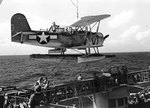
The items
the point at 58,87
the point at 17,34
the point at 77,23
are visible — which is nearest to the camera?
the point at 58,87

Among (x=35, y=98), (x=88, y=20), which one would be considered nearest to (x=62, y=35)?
(x=88, y=20)

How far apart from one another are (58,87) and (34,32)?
5.04 m

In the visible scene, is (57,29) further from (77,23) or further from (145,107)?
(145,107)

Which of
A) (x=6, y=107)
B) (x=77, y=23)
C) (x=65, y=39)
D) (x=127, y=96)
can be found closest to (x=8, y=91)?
(x=6, y=107)

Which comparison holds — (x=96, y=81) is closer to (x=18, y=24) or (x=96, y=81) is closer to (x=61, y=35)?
(x=61, y=35)

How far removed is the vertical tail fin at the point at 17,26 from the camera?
21266mm

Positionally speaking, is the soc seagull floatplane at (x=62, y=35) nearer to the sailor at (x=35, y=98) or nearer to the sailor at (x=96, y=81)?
the sailor at (x=96, y=81)

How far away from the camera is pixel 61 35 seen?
75.5 ft

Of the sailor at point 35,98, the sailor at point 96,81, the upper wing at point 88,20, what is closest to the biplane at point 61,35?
the upper wing at point 88,20

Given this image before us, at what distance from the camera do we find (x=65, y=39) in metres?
23.3

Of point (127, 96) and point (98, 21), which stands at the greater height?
point (98, 21)

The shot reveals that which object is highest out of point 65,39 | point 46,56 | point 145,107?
point 65,39

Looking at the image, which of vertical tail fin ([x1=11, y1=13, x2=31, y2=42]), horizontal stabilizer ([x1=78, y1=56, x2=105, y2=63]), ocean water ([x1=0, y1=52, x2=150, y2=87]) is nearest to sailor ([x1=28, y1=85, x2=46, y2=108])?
ocean water ([x1=0, y1=52, x2=150, y2=87])

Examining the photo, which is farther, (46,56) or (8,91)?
(46,56)
